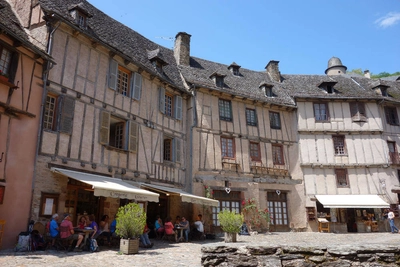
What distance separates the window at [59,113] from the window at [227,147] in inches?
300

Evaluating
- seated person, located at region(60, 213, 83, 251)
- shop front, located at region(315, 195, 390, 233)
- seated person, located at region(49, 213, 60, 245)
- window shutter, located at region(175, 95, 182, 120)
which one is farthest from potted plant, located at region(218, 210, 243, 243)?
shop front, located at region(315, 195, 390, 233)

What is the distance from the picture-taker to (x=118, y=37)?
45.8ft

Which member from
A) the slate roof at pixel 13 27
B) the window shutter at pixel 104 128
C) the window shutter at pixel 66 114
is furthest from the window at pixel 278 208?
the slate roof at pixel 13 27

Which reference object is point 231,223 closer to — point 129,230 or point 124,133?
point 129,230

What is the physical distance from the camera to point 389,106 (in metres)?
18.8

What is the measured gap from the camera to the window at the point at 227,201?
48.9 ft

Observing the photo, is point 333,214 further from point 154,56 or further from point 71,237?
point 71,237

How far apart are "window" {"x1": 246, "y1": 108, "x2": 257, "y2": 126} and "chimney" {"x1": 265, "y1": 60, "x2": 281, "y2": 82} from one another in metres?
4.54

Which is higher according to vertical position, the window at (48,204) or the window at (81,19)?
the window at (81,19)

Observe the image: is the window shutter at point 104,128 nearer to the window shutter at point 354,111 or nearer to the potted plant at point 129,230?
the potted plant at point 129,230

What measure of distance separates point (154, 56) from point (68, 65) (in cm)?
468

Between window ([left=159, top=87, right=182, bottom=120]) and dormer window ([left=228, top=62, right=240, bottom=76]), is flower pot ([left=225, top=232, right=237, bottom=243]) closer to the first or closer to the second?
window ([left=159, top=87, right=182, bottom=120])

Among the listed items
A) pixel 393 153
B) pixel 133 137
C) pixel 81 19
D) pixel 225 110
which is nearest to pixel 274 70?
pixel 225 110

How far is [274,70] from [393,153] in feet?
27.2
